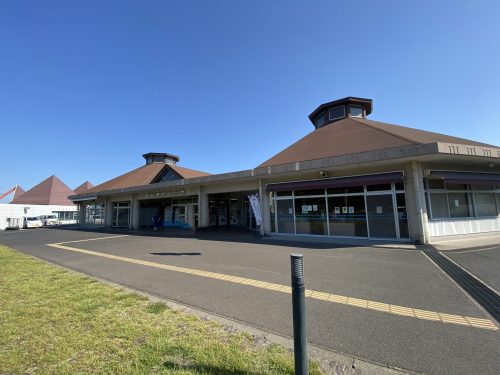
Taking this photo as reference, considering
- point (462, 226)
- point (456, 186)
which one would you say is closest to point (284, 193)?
point (456, 186)

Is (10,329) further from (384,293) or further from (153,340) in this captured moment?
(384,293)

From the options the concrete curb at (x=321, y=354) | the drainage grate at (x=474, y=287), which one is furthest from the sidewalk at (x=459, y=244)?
the concrete curb at (x=321, y=354)

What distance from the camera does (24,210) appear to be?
39062mm

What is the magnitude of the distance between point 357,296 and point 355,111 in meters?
19.4

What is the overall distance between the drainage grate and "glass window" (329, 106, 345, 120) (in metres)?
15.6

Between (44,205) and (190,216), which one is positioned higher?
(44,205)

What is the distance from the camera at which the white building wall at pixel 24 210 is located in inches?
1416

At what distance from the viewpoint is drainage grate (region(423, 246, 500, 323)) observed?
414 centimetres

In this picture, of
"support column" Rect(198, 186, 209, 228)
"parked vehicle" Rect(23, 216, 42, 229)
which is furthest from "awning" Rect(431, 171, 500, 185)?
"parked vehicle" Rect(23, 216, 42, 229)

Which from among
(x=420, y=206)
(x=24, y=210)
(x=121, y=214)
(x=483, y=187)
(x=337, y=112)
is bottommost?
(x=420, y=206)

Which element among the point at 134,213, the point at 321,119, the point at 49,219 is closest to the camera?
the point at 321,119

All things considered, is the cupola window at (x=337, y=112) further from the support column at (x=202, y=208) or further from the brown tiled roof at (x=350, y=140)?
the support column at (x=202, y=208)

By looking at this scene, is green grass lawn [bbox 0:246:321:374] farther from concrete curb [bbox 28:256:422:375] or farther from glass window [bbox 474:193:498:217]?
glass window [bbox 474:193:498:217]

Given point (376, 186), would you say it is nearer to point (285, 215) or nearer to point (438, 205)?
point (438, 205)
